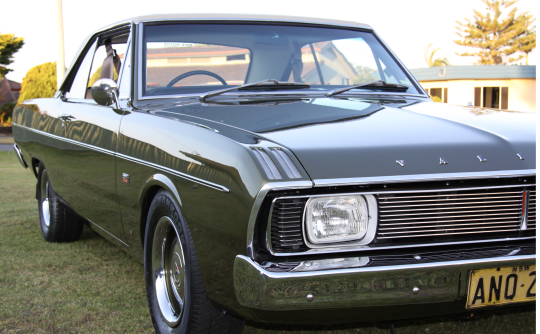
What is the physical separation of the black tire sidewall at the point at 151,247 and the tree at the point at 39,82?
23685mm

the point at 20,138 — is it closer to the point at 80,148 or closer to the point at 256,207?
the point at 80,148

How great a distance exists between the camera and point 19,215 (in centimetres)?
A: 598

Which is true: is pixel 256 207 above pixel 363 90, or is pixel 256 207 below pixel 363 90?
below

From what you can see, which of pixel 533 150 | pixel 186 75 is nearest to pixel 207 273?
pixel 533 150

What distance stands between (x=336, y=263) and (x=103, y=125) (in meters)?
1.88

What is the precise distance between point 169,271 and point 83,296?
3.19 ft

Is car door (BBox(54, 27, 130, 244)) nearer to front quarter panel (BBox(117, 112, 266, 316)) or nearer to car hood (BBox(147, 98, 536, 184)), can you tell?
front quarter panel (BBox(117, 112, 266, 316))

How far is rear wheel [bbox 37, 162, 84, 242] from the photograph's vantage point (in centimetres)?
453

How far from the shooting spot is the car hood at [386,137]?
1.98 meters

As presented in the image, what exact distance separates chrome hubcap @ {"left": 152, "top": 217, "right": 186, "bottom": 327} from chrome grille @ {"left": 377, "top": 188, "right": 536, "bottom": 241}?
0.92m

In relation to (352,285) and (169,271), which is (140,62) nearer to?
(169,271)

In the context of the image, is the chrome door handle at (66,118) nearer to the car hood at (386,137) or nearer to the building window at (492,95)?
the car hood at (386,137)

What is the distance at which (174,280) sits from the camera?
2617mm

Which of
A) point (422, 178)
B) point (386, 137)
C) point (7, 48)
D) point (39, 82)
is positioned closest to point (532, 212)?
point (422, 178)
